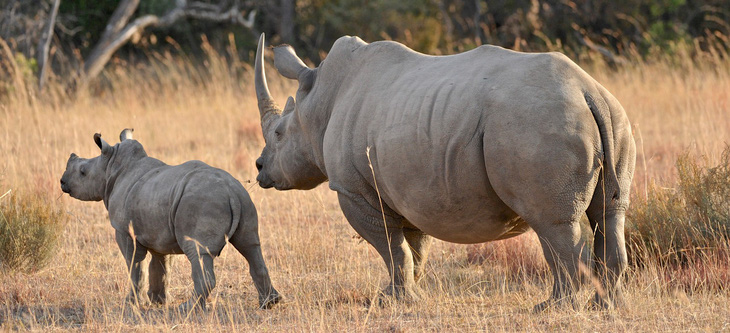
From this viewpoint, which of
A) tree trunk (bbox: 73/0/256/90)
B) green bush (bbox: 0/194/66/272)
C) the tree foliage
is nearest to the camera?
green bush (bbox: 0/194/66/272)

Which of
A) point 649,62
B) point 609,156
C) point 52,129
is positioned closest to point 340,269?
point 609,156

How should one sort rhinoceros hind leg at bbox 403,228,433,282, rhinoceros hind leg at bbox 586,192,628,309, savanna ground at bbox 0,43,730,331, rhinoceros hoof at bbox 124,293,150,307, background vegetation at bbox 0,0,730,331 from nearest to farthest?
rhinoceros hind leg at bbox 586,192,628,309
savanna ground at bbox 0,43,730,331
background vegetation at bbox 0,0,730,331
rhinoceros hoof at bbox 124,293,150,307
rhinoceros hind leg at bbox 403,228,433,282

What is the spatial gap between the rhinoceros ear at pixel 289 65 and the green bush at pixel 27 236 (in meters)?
2.04

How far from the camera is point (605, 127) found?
4.23 m

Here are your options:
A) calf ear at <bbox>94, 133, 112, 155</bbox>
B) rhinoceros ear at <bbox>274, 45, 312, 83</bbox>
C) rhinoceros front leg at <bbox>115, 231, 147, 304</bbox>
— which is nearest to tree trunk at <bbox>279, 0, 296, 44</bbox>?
rhinoceros ear at <bbox>274, 45, 312, 83</bbox>

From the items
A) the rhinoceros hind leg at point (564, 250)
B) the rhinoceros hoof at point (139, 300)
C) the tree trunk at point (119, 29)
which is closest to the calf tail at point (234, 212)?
the rhinoceros hoof at point (139, 300)

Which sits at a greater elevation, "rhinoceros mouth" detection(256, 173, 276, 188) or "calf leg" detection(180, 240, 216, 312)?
"rhinoceros mouth" detection(256, 173, 276, 188)

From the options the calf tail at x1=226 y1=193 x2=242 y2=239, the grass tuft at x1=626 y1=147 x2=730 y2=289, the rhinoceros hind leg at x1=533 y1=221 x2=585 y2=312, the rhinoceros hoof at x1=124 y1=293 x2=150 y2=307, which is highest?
the calf tail at x1=226 y1=193 x2=242 y2=239

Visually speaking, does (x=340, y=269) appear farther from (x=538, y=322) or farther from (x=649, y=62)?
(x=649, y=62)

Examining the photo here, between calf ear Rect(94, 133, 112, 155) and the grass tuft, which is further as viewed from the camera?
the grass tuft

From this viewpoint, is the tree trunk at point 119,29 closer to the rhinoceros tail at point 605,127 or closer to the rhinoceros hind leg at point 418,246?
the rhinoceros hind leg at point 418,246

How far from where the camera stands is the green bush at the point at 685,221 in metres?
5.79

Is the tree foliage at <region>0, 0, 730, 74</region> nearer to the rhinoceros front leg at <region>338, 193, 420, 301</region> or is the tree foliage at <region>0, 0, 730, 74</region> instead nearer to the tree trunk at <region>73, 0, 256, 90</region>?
the tree trunk at <region>73, 0, 256, 90</region>

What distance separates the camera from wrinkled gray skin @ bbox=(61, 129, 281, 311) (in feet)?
16.2
